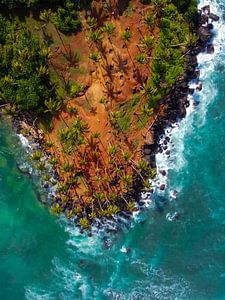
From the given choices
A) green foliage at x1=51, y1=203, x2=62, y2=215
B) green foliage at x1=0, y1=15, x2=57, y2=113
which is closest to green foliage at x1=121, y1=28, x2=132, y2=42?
green foliage at x1=0, y1=15, x2=57, y2=113

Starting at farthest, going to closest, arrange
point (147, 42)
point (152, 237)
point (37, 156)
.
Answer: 1. point (152, 237)
2. point (37, 156)
3. point (147, 42)

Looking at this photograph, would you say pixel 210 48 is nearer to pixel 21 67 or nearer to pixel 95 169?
pixel 95 169

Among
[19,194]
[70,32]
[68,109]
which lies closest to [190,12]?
[70,32]

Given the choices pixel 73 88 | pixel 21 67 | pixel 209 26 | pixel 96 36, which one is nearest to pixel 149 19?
pixel 96 36

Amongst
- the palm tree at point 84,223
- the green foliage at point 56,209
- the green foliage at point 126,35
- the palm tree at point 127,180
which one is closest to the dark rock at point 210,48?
the green foliage at point 126,35

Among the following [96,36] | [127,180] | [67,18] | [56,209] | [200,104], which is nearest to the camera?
[96,36]

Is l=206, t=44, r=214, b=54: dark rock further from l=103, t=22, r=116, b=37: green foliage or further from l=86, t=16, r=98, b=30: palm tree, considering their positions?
l=86, t=16, r=98, b=30: palm tree
